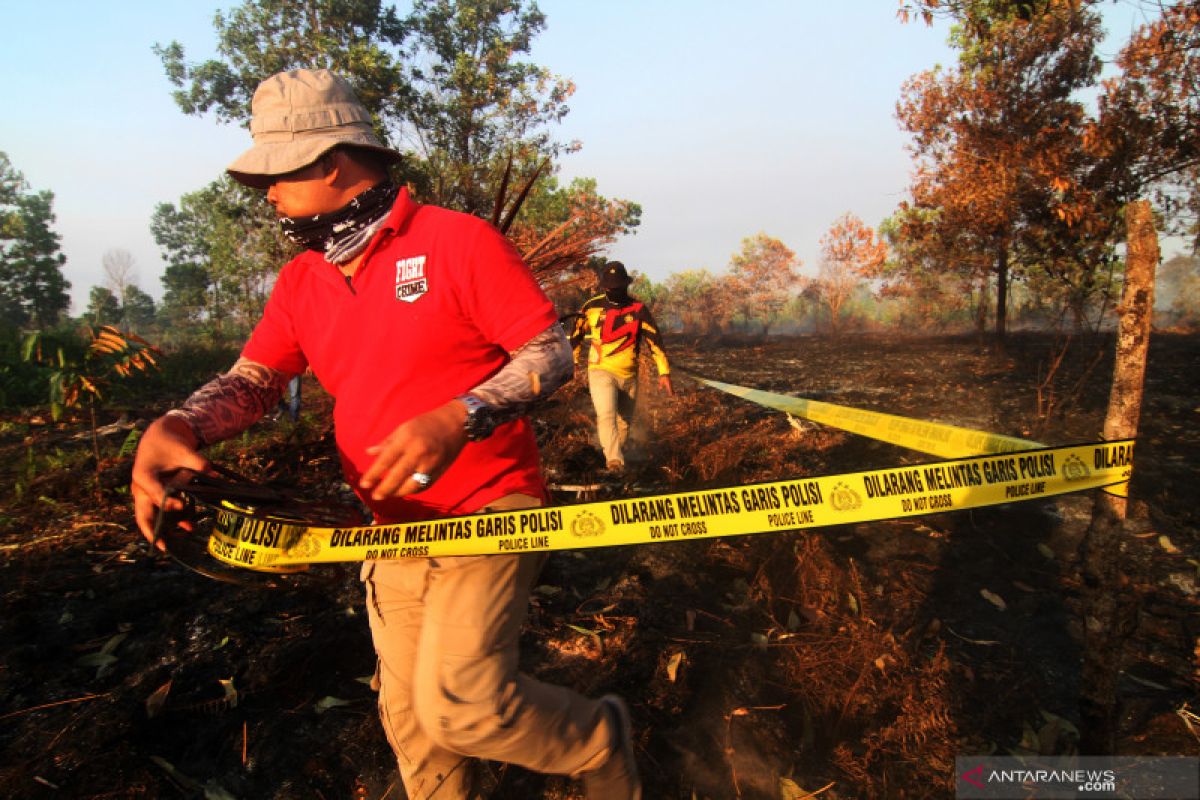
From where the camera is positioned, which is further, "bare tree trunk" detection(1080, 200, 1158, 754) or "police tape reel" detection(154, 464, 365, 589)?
"bare tree trunk" detection(1080, 200, 1158, 754)

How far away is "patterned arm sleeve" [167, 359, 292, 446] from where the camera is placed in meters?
1.95

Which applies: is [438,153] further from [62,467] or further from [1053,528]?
[1053,528]

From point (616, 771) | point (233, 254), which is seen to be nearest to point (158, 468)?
point (616, 771)

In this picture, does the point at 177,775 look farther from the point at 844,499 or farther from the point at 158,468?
the point at 844,499

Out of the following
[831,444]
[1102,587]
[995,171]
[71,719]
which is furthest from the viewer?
[995,171]

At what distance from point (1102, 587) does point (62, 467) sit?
8306mm

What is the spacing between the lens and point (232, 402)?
6.72ft

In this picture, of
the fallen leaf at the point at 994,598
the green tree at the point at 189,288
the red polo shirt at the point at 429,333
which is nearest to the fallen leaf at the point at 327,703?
the red polo shirt at the point at 429,333

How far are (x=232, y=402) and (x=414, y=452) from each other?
3.26 ft

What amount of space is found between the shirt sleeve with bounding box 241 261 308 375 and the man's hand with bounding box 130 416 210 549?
39cm

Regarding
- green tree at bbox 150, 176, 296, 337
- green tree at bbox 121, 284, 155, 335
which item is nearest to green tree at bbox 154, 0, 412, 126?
green tree at bbox 150, 176, 296, 337

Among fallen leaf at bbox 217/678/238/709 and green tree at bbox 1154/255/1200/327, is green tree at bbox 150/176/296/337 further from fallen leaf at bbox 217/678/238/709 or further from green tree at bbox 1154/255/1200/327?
green tree at bbox 1154/255/1200/327

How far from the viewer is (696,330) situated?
39625mm

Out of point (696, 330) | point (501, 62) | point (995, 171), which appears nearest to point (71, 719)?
point (995, 171)
